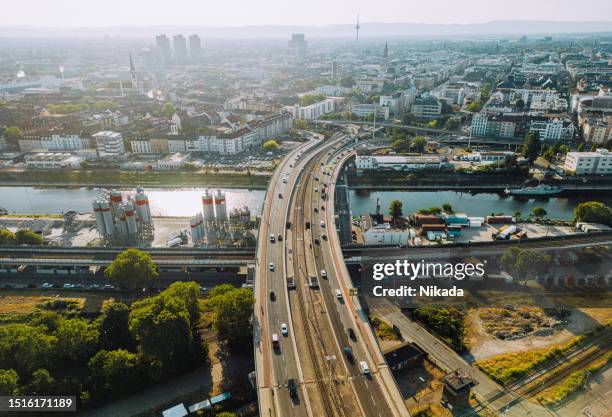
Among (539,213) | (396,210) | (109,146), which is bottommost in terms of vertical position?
(539,213)

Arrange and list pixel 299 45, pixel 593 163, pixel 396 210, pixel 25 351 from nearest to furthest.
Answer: pixel 25 351, pixel 396 210, pixel 593 163, pixel 299 45

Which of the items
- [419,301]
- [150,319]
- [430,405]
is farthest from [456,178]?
[150,319]

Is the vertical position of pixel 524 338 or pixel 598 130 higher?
pixel 598 130

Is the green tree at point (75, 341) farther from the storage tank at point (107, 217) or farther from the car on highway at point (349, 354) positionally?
the storage tank at point (107, 217)

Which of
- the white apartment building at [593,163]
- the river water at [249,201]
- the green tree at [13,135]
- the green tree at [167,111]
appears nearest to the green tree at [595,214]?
the river water at [249,201]

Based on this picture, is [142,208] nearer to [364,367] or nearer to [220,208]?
[220,208]

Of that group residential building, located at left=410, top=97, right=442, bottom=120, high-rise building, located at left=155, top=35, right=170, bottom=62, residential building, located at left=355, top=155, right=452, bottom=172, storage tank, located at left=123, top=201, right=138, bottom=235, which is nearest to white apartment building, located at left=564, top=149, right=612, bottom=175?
residential building, located at left=355, top=155, right=452, bottom=172

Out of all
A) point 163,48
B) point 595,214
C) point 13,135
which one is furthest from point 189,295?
point 163,48
